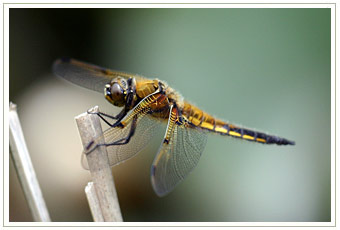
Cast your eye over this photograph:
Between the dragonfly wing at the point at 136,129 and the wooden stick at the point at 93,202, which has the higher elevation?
the dragonfly wing at the point at 136,129

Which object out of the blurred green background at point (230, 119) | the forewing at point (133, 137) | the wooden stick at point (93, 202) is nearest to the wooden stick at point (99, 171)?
the wooden stick at point (93, 202)

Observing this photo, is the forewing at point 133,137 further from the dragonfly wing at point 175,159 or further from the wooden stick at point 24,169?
the wooden stick at point 24,169

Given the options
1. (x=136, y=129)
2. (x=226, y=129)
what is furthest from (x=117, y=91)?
(x=226, y=129)

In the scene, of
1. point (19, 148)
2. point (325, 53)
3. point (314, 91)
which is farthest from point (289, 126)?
point (19, 148)

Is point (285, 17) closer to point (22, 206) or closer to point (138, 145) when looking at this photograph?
point (138, 145)

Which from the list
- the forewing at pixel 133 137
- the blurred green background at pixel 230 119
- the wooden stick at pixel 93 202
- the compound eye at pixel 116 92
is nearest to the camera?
the wooden stick at pixel 93 202

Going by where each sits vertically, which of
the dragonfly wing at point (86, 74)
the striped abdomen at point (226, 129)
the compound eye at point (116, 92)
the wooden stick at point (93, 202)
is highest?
the dragonfly wing at point (86, 74)

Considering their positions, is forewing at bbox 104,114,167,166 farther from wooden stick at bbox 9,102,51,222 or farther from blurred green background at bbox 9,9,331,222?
blurred green background at bbox 9,9,331,222

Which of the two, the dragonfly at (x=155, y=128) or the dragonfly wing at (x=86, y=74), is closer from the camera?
the dragonfly at (x=155, y=128)
